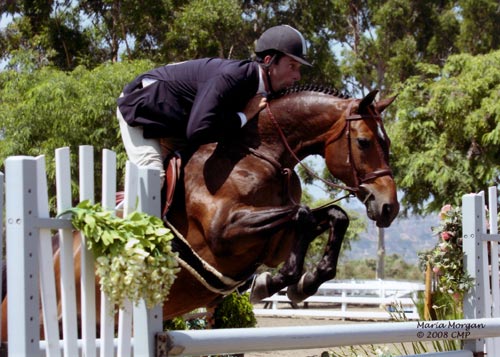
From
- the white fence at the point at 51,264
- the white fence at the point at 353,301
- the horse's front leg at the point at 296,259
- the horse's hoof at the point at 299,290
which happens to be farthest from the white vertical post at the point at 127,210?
the white fence at the point at 353,301

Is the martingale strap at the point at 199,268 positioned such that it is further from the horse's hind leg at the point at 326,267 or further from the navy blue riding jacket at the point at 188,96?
the navy blue riding jacket at the point at 188,96

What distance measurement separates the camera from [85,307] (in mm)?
3031

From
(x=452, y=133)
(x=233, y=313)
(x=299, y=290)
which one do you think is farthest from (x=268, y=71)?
(x=452, y=133)

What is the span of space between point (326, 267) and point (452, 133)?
610 inches

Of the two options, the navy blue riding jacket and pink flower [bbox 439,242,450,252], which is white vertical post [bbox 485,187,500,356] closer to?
pink flower [bbox 439,242,450,252]

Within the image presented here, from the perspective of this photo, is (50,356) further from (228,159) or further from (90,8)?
(90,8)

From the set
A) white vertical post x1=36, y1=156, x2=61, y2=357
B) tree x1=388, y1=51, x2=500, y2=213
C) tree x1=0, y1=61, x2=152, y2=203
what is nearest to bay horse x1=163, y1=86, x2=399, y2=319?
white vertical post x1=36, y1=156, x2=61, y2=357

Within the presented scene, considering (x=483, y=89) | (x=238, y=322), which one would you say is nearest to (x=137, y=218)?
(x=238, y=322)

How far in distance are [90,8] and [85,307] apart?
68.2 feet

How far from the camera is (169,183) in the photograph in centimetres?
481

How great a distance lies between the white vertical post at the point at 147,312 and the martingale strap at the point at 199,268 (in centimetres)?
154

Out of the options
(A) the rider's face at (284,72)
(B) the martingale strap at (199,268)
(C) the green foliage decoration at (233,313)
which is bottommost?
(C) the green foliage decoration at (233,313)

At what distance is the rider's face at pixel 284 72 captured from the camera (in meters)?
5.08

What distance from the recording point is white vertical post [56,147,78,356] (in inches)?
117
